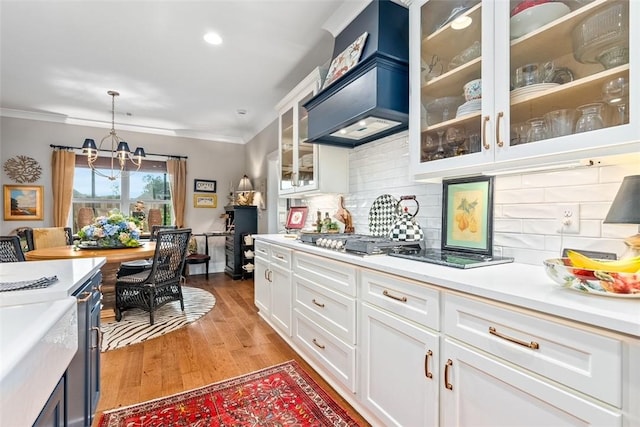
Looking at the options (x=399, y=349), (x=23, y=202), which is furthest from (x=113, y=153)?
(x=399, y=349)

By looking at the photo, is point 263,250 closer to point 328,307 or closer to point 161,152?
point 328,307

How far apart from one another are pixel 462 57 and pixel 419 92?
10.3 inches

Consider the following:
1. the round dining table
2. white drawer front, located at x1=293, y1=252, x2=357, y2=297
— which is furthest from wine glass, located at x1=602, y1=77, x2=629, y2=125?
the round dining table

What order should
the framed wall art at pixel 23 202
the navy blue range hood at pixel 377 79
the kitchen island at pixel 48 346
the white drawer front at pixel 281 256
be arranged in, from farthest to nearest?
the framed wall art at pixel 23 202, the white drawer front at pixel 281 256, the navy blue range hood at pixel 377 79, the kitchen island at pixel 48 346

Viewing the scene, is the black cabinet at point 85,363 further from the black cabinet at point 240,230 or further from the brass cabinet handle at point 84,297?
the black cabinet at point 240,230

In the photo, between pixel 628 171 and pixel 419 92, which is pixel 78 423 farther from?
pixel 628 171

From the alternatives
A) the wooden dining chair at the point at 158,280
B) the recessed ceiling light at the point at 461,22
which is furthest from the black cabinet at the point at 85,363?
the recessed ceiling light at the point at 461,22

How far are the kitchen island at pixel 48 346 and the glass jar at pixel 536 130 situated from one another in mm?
1682

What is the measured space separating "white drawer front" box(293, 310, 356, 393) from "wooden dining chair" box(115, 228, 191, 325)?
1.63m

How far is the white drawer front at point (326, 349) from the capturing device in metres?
1.71

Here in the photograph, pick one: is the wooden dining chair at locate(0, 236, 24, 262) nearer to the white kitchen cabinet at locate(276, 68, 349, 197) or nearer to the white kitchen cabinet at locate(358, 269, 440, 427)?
the white kitchen cabinet at locate(276, 68, 349, 197)

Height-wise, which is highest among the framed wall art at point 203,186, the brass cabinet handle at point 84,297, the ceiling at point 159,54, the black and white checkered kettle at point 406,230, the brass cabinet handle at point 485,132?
the ceiling at point 159,54

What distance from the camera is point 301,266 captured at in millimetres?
2275

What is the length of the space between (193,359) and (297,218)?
1.77 m
